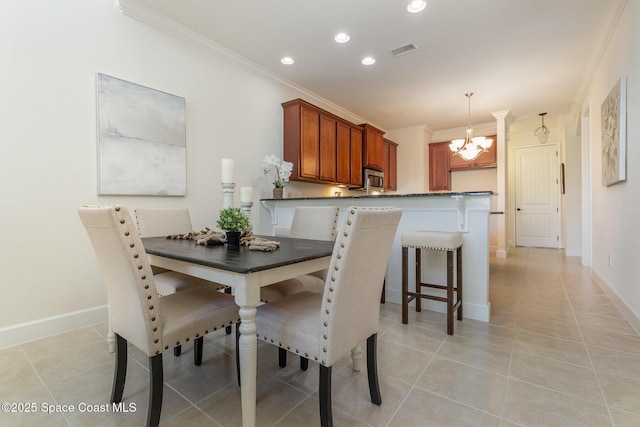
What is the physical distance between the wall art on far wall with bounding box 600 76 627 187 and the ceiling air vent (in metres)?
1.79

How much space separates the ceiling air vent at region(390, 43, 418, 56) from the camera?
317 centimetres

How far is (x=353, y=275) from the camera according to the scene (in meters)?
1.13

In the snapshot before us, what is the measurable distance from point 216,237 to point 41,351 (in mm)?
1420

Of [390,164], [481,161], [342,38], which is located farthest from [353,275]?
[481,161]

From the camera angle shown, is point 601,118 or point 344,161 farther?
point 344,161

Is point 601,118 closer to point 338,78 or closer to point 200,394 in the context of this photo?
point 338,78

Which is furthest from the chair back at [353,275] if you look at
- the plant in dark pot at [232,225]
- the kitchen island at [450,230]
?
the kitchen island at [450,230]

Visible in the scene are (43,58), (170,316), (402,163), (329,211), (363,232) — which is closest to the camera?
(363,232)

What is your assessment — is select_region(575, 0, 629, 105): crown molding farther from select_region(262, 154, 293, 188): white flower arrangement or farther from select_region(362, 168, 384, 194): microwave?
select_region(262, 154, 293, 188): white flower arrangement

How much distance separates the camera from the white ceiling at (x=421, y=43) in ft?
8.46

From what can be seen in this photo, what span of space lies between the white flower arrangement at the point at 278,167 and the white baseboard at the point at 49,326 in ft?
7.07

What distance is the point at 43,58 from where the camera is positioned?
2.11m

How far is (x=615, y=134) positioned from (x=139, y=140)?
13.6ft

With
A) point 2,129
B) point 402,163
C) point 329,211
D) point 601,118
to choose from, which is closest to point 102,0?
point 2,129
